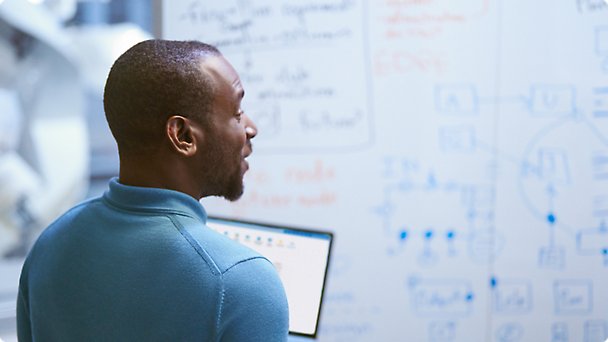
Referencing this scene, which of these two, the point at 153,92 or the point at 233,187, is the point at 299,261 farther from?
the point at 153,92

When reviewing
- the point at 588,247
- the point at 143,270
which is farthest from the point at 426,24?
the point at 143,270

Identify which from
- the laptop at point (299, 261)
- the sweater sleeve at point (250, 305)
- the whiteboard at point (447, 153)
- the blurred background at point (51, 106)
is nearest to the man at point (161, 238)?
the sweater sleeve at point (250, 305)

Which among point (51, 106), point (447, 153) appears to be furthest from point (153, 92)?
point (51, 106)

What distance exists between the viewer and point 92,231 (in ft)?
2.93

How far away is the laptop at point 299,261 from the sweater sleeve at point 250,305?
0.40 meters

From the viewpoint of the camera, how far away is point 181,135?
878 millimetres

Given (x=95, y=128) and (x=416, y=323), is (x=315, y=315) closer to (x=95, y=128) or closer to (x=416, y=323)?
(x=416, y=323)

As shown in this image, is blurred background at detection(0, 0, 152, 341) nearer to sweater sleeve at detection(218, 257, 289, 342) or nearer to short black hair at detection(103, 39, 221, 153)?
short black hair at detection(103, 39, 221, 153)

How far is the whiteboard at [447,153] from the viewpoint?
6.07 feet

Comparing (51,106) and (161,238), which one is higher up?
(51,106)

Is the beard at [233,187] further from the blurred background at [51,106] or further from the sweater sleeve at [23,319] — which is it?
the blurred background at [51,106]

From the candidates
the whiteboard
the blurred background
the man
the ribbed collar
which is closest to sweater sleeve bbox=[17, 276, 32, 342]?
the man

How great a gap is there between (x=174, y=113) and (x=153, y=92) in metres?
0.04

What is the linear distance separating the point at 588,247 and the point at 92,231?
144cm
